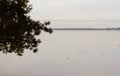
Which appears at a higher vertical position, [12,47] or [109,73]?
[12,47]

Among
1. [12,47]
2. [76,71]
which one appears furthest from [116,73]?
[12,47]

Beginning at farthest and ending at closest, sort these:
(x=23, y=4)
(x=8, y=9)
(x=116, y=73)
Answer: (x=116, y=73) → (x=23, y=4) → (x=8, y=9)

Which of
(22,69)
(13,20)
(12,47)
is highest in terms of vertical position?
(13,20)

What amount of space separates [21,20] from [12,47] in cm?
139

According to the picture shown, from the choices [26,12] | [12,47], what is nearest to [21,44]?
[12,47]

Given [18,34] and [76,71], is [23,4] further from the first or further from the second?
[76,71]

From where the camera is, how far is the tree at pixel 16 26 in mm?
12750

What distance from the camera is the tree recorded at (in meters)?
12.8

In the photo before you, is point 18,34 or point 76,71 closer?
point 18,34

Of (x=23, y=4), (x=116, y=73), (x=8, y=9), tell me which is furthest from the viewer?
(x=116, y=73)

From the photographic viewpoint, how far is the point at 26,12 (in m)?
13.6

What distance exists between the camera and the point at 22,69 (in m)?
41.9

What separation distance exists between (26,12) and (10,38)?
138 cm

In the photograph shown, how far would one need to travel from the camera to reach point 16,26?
12930mm
